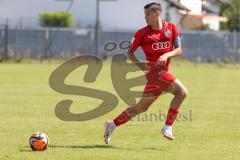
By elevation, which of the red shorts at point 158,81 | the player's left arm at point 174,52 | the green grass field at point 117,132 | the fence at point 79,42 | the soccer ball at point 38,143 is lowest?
the fence at point 79,42

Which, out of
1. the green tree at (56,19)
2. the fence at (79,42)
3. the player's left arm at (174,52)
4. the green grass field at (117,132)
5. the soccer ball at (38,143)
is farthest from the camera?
the green tree at (56,19)

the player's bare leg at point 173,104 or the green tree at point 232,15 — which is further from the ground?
the player's bare leg at point 173,104

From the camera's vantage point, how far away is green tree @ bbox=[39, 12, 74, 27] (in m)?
57.8

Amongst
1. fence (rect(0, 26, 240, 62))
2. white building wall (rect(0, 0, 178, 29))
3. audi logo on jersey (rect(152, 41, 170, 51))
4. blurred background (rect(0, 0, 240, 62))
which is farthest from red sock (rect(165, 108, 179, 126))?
white building wall (rect(0, 0, 178, 29))

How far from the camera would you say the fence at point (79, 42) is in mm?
50750

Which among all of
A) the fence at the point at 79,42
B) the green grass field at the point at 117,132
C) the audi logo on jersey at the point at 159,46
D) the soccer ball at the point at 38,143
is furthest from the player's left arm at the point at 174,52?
the fence at the point at 79,42

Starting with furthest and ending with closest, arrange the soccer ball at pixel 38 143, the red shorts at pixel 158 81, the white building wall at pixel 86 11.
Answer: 1. the white building wall at pixel 86 11
2. the red shorts at pixel 158 81
3. the soccer ball at pixel 38 143

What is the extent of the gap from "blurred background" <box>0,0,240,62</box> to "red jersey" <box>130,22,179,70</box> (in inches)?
1144

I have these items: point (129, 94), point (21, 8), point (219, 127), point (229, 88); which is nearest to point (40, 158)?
point (219, 127)

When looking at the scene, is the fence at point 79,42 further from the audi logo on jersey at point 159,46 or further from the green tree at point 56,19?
the audi logo on jersey at point 159,46

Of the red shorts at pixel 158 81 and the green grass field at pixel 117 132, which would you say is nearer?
the green grass field at pixel 117 132

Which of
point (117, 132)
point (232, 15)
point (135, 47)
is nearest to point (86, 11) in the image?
point (232, 15)

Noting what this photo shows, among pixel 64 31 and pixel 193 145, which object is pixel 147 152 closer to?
pixel 193 145

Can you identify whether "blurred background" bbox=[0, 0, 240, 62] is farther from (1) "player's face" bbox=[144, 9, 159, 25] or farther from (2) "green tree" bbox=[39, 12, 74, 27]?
(1) "player's face" bbox=[144, 9, 159, 25]
